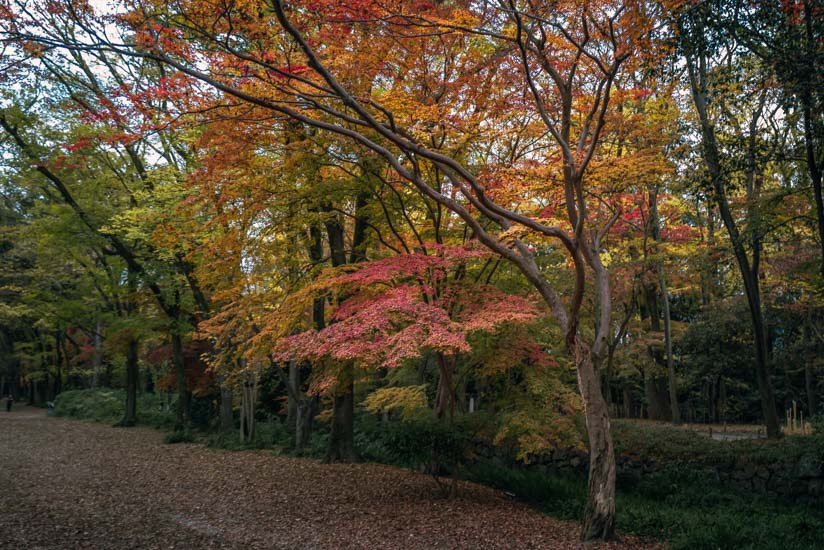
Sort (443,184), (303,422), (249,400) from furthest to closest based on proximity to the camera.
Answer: (249,400)
(303,422)
(443,184)

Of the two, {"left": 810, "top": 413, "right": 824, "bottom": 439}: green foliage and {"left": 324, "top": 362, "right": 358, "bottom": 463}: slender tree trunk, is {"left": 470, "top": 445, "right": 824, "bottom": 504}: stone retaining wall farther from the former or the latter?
{"left": 324, "top": 362, "right": 358, "bottom": 463}: slender tree trunk

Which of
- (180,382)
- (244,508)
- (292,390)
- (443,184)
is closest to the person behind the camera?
(244,508)

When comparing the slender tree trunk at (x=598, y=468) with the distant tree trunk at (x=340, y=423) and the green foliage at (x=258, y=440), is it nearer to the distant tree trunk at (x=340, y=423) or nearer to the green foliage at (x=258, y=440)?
the distant tree trunk at (x=340, y=423)

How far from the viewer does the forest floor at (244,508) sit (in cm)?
635

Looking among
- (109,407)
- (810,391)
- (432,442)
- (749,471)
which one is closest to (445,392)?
(432,442)

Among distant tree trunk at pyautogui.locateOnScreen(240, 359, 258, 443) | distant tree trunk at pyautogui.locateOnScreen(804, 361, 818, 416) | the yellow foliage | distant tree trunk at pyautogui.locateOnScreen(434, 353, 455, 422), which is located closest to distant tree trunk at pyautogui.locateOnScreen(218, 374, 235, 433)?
distant tree trunk at pyautogui.locateOnScreen(240, 359, 258, 443)

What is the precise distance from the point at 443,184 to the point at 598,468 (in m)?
6.60

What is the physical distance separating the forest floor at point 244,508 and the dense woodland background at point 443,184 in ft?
3.34

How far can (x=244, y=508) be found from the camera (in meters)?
7.89

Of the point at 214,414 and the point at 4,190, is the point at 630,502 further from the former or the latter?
the point at 4,190

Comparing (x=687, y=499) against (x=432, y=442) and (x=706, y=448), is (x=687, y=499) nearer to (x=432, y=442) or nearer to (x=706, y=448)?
(x=706, y=448)

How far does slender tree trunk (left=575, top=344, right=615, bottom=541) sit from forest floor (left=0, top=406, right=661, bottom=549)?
0.73 feet

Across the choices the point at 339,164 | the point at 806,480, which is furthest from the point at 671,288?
the point at 339,164

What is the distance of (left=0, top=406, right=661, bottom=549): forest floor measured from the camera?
20.8ft
